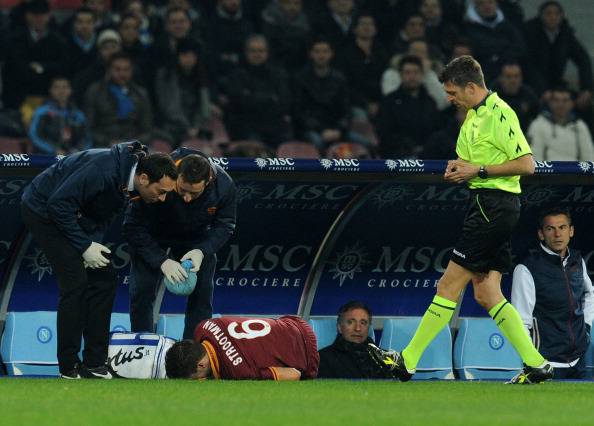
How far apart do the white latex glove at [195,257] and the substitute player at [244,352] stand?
35 cm

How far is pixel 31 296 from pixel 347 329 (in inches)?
94.9

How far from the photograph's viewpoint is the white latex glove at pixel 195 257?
937 cm

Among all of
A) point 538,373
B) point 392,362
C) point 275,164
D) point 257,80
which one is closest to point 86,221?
point 275,164

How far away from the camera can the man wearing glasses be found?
9.27m

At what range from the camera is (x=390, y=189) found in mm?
11047

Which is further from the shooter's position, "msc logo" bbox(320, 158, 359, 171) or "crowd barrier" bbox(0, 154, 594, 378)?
"crowd barrier" bbox(0, 154, 594, 378)

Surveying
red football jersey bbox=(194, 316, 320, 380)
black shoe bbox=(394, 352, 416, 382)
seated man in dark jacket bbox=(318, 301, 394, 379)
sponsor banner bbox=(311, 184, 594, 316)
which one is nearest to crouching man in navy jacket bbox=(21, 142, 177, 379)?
red football jersey bbox=(194, 316, 320, 380)

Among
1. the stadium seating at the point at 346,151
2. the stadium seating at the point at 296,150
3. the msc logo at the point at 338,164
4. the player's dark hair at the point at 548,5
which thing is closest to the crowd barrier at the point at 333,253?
the msc logo at the point at 338,164

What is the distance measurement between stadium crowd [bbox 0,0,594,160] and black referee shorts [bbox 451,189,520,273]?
21.0ft

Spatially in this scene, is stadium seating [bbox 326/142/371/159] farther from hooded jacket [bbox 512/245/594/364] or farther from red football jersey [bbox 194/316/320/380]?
red football jersey [bbox 194/316/320/380]

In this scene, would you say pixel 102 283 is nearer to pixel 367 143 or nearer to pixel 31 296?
pixel 31 296

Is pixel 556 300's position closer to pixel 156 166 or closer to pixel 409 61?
pixel 156 166

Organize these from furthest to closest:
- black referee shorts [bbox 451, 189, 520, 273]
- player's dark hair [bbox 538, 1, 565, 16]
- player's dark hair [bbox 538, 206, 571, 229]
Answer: player's dark hair [bbox 538, 1, 565, 16] < player's dark hair [bbox 538, 206, 571, 229] < black referee shorts [bbox 451, 189, 520, 273]

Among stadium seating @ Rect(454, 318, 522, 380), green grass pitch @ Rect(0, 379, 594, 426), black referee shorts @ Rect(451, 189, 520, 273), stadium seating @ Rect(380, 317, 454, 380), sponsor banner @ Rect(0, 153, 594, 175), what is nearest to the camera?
green grass pitch @ Rect(0, 379, 594, 426)
